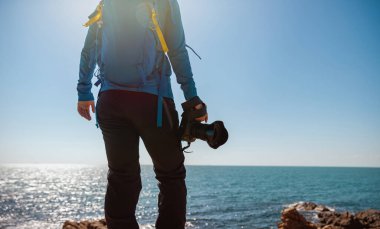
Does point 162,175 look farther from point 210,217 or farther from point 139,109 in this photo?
point 210,217

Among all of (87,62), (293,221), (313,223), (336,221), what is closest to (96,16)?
(87,62)

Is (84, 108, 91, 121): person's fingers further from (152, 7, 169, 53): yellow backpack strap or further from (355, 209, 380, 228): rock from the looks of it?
(355, 209, 380, 228): rock

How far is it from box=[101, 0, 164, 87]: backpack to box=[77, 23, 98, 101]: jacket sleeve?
0.47m

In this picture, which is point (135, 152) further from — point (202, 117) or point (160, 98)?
point (202, 117)

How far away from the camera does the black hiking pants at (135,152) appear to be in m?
2.31

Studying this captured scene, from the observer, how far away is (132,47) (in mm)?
2371

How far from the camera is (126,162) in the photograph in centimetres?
242

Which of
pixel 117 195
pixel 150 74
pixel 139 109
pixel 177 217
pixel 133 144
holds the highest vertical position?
pixel 150 74

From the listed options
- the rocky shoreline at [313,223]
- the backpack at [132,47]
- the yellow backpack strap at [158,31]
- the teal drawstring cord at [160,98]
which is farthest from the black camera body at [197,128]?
the rocky shoreline at [313,223]

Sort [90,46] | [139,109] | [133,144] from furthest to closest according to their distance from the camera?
[90,46] → [133,144] → [139,109]

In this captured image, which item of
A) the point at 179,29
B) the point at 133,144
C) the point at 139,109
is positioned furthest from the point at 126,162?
the point at 179,29

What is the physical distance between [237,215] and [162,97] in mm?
34207

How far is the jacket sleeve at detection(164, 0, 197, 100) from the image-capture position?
8.14 feet

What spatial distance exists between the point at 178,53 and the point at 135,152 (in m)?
0.95
